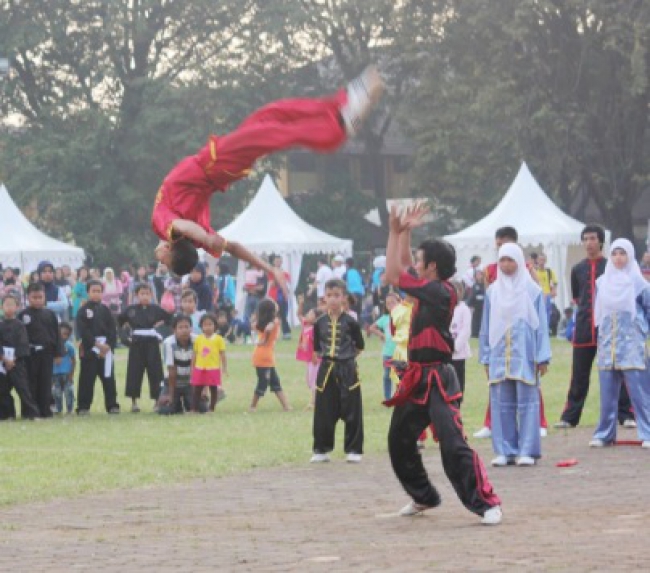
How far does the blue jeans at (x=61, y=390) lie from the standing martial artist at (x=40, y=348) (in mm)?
614

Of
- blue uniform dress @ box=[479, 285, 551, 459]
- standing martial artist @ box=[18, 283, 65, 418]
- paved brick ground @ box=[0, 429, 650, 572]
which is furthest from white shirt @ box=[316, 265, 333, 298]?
paved brick ground @ box=[0, 429, 650, 572]

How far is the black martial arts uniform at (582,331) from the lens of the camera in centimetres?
1708

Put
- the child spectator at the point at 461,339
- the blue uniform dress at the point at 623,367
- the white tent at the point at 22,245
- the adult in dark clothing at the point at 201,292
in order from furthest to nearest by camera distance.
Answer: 1. the white tent at the point at 22,245
2. the adult in dark clothing at the point at 201,292
3. the child spectator at the point at 461,339
4. the blue uniform dress at the point at 623,367

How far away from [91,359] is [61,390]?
0.74 meters

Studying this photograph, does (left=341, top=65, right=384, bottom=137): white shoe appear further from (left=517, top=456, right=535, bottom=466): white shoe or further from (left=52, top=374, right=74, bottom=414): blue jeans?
(left=52, top=374, right=74, bottom=414): blue jeans

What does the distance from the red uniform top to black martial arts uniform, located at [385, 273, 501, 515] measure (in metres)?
1.69

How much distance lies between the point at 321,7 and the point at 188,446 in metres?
44.9

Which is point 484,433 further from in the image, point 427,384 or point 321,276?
point 321,276

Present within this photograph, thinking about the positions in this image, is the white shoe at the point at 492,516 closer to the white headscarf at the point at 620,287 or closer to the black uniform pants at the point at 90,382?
the white headscarf at the point at 620,287

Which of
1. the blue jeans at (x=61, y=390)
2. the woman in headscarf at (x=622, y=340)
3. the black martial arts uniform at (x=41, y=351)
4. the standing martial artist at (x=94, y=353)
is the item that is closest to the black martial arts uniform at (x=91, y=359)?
the standing martial artist at (x=94, y=353)

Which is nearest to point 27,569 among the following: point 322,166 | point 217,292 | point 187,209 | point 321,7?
point 187,209

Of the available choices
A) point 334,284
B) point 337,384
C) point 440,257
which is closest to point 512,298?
point 337,384

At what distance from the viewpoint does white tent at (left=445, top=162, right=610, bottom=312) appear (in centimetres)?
3856

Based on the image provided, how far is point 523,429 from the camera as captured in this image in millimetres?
14305
